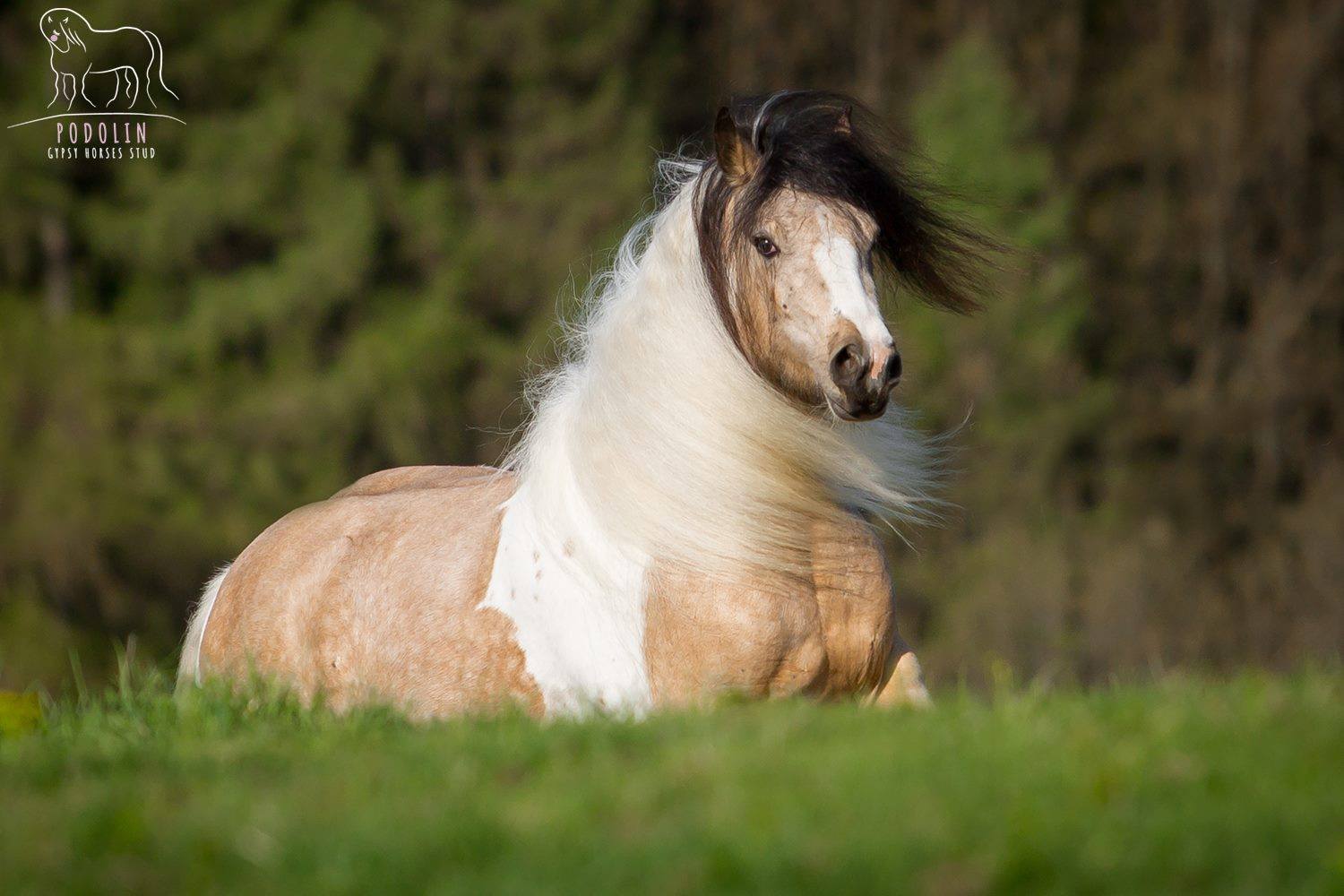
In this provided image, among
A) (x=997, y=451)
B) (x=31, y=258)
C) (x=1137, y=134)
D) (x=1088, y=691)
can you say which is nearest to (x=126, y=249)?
(x=31, y=258)

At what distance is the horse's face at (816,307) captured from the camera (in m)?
4.36

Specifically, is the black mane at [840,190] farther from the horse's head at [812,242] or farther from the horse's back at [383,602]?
the horse's back at [383,602]

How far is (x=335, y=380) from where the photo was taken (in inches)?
925

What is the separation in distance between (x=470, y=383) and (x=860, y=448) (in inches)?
796

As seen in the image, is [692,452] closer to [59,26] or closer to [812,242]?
[812,242]

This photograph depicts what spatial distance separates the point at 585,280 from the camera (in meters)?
24.8

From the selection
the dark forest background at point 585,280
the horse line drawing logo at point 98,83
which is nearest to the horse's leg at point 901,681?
the dark forest background at point 585,280

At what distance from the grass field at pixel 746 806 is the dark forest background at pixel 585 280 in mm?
17612

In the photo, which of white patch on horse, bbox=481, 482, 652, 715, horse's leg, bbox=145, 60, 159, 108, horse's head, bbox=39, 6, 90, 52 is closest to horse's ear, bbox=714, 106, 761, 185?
white patch on horse, bbox=481, 482, 652, 715

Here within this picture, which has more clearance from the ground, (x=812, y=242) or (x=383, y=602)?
(x=812, y=242)

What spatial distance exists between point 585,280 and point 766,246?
20281 mm

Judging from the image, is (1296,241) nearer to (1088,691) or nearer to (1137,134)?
(1137,134)

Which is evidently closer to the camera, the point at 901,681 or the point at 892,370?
the point at 892,370

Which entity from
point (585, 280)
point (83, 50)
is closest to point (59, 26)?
point (83, 50)
